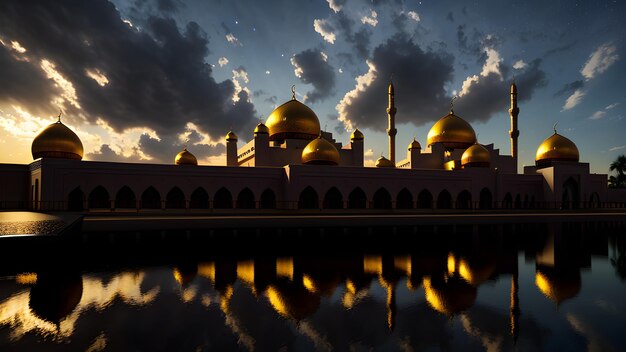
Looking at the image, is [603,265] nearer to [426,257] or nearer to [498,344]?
[426,257]

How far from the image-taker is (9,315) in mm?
4898

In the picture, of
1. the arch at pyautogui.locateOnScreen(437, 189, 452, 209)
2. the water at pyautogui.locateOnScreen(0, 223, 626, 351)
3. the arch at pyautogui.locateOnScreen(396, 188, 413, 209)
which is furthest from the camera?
the arch at pyautogui.locateOnScreen(437, 189, 452, 209)

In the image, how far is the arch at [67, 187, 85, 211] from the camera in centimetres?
2025

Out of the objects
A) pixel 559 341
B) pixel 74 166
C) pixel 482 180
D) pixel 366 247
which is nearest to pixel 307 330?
pixel 559 341

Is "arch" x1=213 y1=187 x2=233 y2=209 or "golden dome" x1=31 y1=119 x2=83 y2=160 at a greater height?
"golden dome" x1=31 y1=119 x2=83 y2=160

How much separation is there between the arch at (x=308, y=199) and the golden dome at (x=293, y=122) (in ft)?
17.8

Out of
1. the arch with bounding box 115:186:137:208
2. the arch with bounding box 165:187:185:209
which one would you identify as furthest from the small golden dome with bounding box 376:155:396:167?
the arch with bounding box 115:186:137:208

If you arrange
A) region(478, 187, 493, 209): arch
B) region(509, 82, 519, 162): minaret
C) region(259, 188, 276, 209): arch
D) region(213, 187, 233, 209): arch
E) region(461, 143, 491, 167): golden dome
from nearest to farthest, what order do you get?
region(213, 187, 233, 209): arch, region(259, 188, 276, 209): arch, region(461, 143, 491, 167): golden dome, region(478, 187, 493, 209): arch, region(509, 82, 519, 162): minaret

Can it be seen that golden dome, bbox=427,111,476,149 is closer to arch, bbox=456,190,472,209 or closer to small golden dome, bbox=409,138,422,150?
small golden dome, bbox=409,138,422,150

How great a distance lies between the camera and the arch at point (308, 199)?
2369cm

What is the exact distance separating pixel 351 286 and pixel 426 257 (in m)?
3.53

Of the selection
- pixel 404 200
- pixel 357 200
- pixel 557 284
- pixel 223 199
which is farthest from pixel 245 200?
pixel 557 284

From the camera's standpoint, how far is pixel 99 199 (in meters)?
21.2

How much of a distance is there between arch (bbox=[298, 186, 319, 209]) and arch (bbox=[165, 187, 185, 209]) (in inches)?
291
